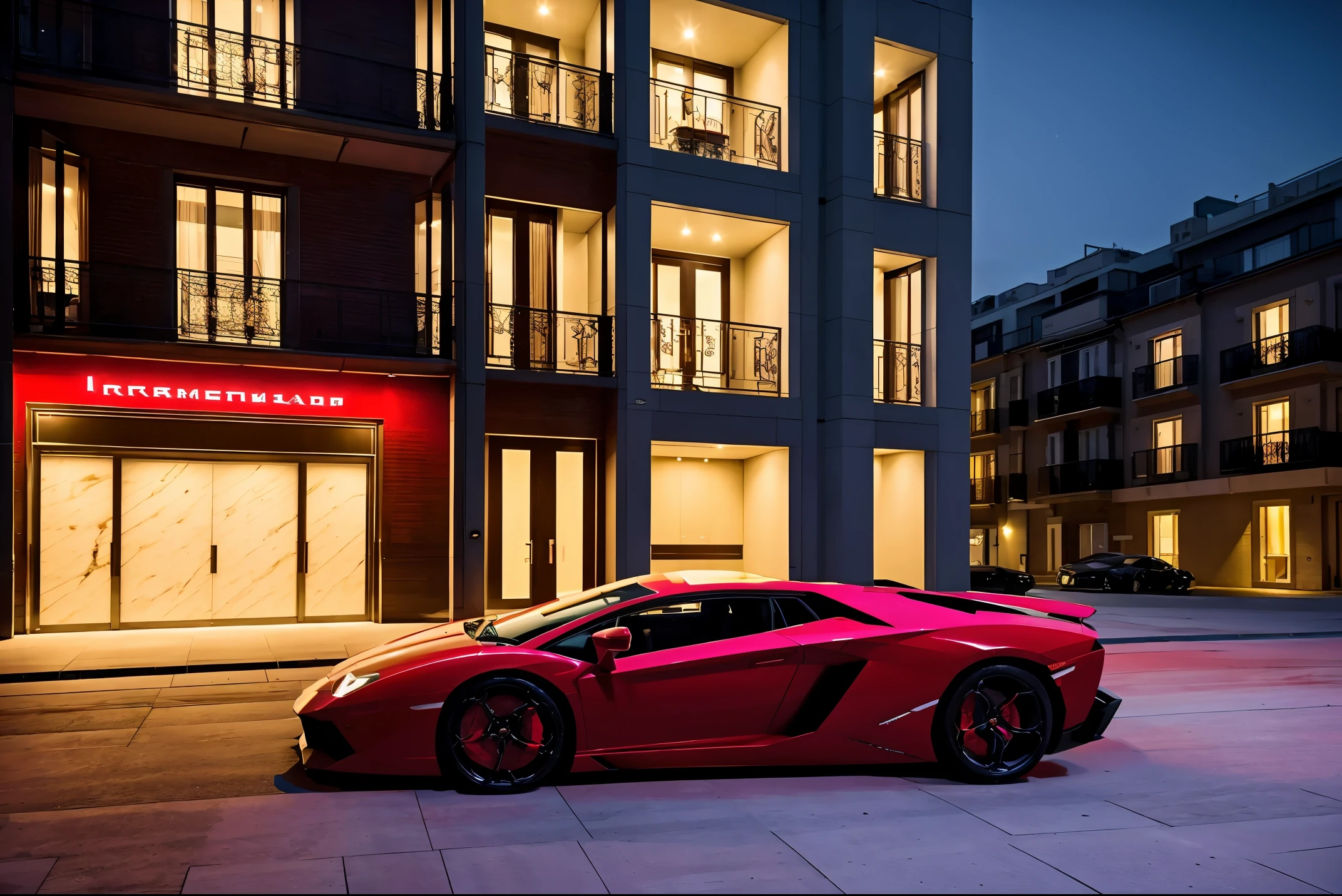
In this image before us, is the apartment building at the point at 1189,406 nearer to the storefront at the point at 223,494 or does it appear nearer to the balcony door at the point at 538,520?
the balcony door at the point at 538,520

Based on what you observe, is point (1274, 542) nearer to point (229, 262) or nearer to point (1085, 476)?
point (1085, 476)

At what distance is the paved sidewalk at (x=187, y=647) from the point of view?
10578 millimetres

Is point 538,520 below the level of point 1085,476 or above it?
below

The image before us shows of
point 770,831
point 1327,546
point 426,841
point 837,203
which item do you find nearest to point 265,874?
point 426,841

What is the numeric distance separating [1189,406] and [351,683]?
37.1 meters

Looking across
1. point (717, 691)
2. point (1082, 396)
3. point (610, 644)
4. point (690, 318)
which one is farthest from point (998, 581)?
point (1082, 396)

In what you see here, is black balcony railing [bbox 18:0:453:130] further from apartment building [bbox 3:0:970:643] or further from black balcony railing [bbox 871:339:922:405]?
black balcony railing [bbox 871:339:922:405]

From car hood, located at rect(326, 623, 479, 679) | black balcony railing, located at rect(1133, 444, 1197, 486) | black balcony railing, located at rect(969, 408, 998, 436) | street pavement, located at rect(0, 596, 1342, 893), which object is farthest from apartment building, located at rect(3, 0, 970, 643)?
black balcony railing, located at rect(969, 408, 998, 436)

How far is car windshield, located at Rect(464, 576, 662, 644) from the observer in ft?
19.5

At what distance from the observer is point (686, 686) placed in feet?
18.4

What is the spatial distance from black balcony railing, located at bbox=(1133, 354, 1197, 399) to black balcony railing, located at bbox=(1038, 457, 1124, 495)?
298 centimetres

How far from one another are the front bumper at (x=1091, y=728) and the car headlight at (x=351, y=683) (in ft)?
13.6

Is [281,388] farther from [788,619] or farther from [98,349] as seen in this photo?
[788,619]

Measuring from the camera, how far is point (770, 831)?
4.74 meters
